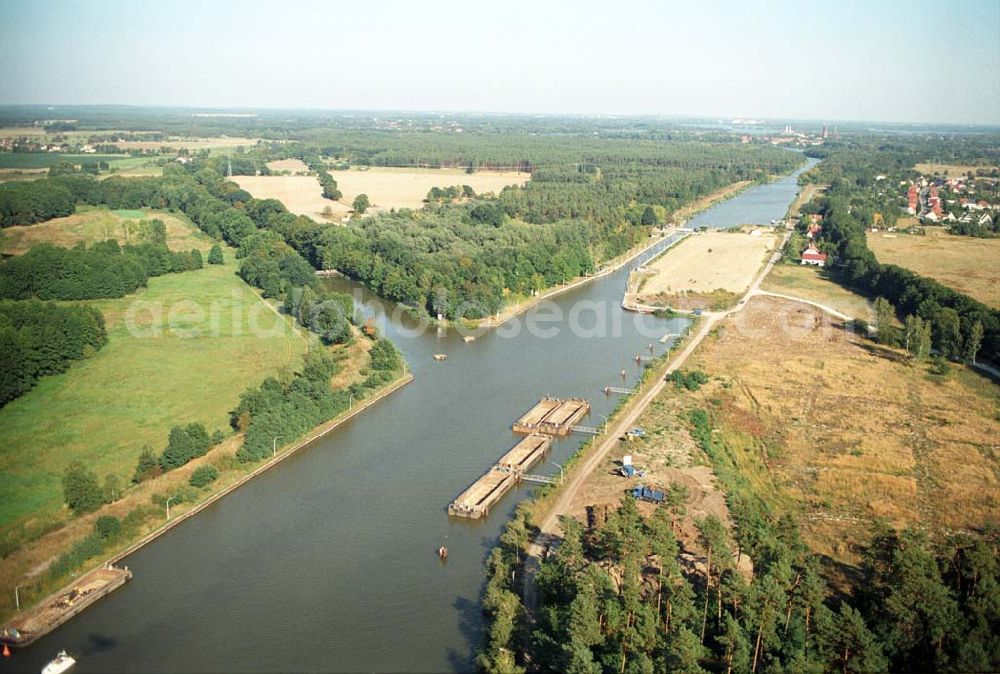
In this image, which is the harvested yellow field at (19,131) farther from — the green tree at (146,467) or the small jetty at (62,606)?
the small jetty at (62,606)

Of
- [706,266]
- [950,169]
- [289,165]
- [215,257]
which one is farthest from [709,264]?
[950,169]

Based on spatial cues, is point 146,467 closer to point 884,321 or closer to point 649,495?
point 649,495

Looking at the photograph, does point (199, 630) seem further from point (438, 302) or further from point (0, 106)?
point (438, 302)

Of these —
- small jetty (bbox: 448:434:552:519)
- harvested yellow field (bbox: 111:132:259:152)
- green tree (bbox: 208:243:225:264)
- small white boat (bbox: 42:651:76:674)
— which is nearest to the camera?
small white boat (bbox: 42:651:76:674)

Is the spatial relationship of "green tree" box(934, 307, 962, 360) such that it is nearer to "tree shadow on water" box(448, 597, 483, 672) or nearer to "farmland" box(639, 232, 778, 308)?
"farmland" box(639, 232, 778, 308)

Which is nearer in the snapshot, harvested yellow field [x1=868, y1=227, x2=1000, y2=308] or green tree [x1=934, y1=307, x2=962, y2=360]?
green tree [x1=934, y1=307, x2=962, y2=360]

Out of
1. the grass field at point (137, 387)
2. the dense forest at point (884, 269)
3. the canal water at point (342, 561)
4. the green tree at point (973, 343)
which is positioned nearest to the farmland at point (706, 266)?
the dense forest at point (884, 269)

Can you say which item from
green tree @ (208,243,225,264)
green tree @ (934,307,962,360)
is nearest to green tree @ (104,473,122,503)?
green tree @ (208,243,225,264)
